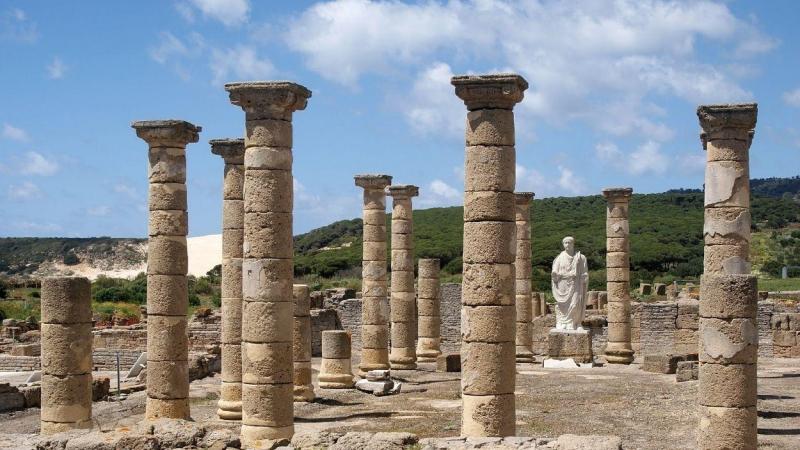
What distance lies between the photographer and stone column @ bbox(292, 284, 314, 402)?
20.0 m

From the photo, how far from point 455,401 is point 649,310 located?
12832 millimetres

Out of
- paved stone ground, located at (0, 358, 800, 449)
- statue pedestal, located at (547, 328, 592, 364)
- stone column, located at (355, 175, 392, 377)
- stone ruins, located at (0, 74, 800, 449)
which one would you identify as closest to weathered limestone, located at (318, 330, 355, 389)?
stone ruins, located at (0, 74, 800, 449)

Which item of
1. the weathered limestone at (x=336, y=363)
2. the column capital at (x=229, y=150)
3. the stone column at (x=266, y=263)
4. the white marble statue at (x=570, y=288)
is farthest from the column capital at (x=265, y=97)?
the white marble statue at (x=570, y=288)

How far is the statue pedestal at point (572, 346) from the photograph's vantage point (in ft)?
85.5

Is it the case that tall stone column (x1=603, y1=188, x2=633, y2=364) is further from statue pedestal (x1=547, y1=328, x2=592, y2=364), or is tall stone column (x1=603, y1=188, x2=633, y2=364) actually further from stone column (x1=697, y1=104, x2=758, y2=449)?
stone column (x1=697, y1=104, x2=758, y2=449)

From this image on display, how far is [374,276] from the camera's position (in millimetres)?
25125

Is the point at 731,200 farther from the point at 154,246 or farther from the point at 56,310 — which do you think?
the point at 56,310

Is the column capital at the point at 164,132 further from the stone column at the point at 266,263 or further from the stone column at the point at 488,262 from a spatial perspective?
the stone column at the point at 488,262

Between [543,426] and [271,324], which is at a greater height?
[271,324]

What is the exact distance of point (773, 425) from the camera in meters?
16.1

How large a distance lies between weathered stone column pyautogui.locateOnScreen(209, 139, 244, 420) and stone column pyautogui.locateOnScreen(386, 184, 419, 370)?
8257 millimetres

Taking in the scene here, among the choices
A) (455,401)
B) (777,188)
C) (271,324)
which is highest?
(777,188)

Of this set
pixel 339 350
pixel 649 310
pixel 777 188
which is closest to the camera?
pixel 339 350

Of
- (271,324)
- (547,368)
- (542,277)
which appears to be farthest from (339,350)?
(542,277)
